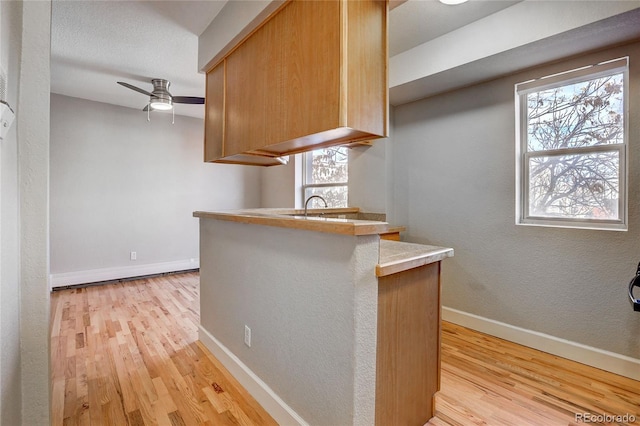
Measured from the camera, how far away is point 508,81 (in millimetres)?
2635

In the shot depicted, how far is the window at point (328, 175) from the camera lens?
→ 4.49 metres

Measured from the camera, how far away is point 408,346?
148 cm

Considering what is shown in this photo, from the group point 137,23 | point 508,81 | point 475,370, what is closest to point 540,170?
point 508,81

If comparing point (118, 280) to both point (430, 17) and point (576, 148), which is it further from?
point (576, 148)

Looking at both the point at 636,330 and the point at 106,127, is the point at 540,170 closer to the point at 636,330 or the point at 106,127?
the point at 636,330

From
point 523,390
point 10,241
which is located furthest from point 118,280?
point 523,390

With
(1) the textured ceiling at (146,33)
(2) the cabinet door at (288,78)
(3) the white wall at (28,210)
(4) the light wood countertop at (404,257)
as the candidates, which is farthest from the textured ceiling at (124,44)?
(4) the light wood countertop at (404,257)

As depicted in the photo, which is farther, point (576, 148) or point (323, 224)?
point (576, 148)

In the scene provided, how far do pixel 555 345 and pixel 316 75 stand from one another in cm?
272

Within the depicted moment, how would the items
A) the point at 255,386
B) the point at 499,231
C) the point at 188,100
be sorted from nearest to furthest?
the point at 255,386 < the point at 499,231 < the point at 188,100

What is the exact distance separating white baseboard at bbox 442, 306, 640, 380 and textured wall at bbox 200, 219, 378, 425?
78.4 inches

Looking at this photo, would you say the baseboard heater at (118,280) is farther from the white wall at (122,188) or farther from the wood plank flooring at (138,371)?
the wood plank flooring at (138,371)

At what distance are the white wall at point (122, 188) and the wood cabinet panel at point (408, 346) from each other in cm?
459

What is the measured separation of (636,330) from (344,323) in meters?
2.25
